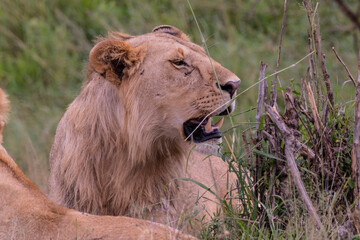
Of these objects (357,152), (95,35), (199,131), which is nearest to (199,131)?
(199,131)

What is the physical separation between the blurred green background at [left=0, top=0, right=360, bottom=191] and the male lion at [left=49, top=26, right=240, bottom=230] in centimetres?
285

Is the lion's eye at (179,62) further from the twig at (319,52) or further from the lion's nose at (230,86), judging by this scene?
the twig at (319,52)

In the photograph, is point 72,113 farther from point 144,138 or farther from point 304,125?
point 304,125

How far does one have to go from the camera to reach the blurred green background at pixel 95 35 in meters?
6.57

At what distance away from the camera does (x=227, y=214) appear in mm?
3207

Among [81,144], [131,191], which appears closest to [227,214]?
[131,191]

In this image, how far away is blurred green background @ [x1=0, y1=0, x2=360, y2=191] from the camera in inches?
259

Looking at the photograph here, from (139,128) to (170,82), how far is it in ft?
0.86

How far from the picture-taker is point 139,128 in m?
3.43

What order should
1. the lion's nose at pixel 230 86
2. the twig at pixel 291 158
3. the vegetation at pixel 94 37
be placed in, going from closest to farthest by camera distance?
the twig at pixel 291 158 < the lion's nose at pixel 230 86 < the vegetation at pixel 94 37

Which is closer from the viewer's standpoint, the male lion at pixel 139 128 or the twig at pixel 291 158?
the twig at pixel 291 158

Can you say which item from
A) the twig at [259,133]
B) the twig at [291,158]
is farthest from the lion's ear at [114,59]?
the twig at [291,158]

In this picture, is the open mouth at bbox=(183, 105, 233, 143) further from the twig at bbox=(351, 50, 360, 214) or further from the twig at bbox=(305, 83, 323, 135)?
the twig at bbox=(351, 50, 360, 214)

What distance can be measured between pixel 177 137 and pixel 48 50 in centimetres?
385
